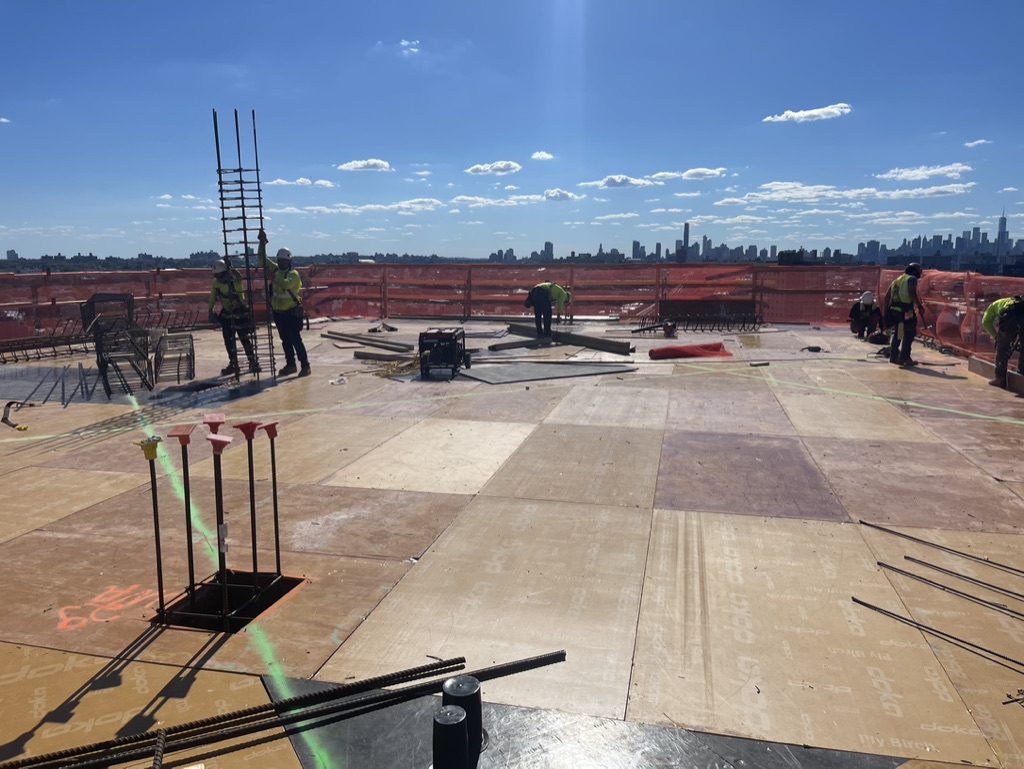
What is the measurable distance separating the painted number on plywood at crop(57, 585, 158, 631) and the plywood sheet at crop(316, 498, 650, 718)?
1558 millimetres

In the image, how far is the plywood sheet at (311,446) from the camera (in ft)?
24.8

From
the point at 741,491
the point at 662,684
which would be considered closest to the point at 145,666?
the point at 662,684

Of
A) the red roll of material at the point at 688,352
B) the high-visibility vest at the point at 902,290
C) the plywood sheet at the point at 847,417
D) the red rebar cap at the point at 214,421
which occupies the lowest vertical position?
the plywood sheet at the point at 847,417

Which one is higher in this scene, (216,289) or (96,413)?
(216,289)

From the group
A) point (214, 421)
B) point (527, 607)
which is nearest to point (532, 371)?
point (527, 607)

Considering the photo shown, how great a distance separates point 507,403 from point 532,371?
109 inches

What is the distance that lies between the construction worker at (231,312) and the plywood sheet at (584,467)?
6687mm

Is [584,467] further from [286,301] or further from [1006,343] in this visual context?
[1006,343]

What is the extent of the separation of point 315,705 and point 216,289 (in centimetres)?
1097

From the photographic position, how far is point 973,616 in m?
4.47

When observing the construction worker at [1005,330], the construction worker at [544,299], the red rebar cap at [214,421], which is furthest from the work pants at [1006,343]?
the red rebar cap at [214,421]

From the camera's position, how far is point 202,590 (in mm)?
4926

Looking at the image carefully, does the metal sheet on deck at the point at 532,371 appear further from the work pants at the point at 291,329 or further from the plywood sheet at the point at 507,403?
the work pants at the point at 291,329

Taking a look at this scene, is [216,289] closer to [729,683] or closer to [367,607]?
[367,607]
